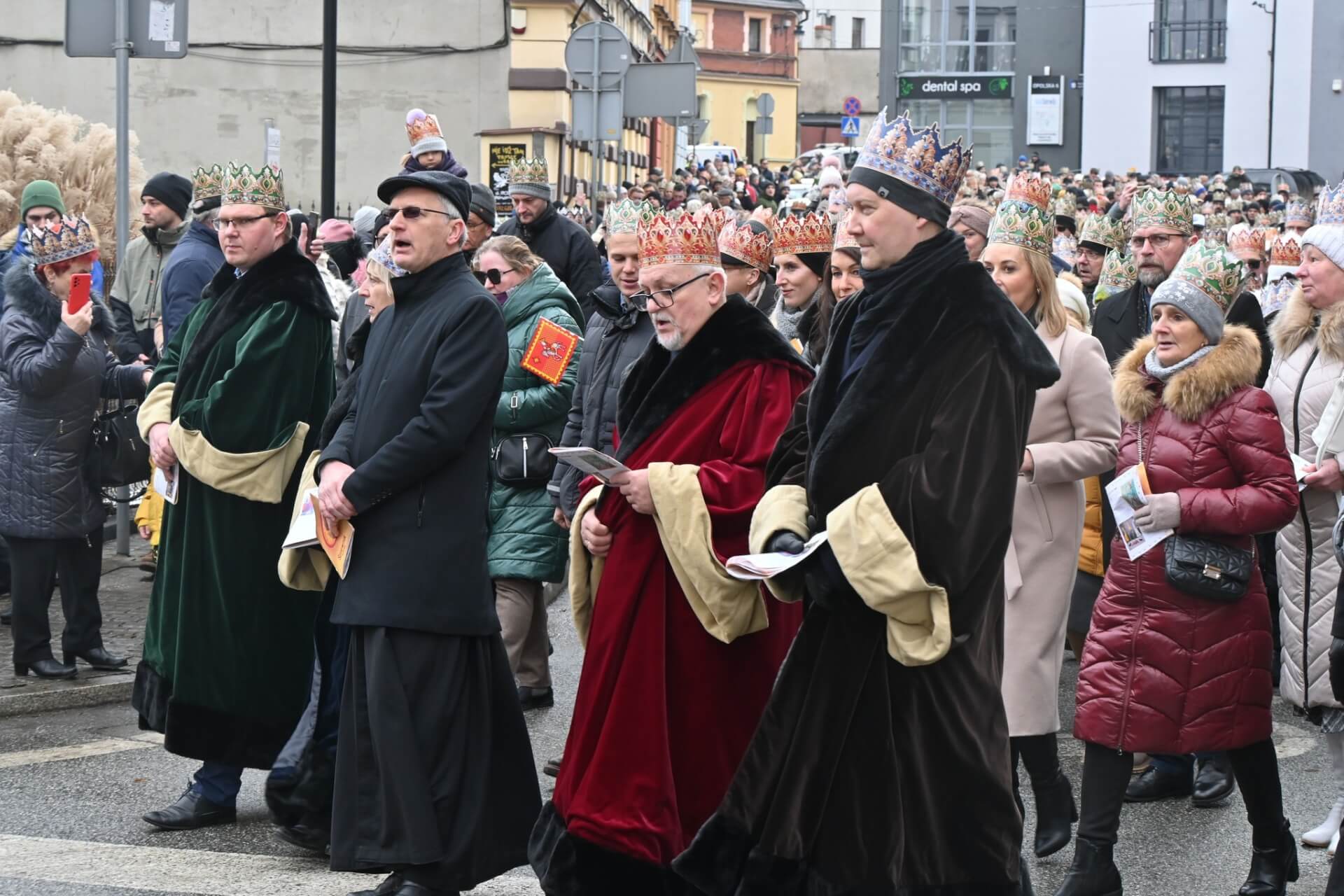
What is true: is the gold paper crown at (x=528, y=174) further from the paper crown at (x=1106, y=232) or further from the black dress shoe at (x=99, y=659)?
the black dress shoe at (x=99, y=659)

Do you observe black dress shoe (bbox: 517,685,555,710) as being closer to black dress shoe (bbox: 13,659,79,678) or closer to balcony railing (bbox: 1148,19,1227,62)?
black dress shoe (bbox: 13,659,79,678)

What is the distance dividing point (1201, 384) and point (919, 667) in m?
1.97

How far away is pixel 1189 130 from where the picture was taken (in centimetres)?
5822

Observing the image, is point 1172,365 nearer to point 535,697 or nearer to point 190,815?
Result: point 535,697

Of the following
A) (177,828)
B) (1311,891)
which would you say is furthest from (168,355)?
(1311,891)

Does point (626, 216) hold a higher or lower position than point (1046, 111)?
lower

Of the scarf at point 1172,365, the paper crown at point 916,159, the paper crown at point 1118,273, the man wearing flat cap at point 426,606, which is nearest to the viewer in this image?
the paper crown at point 916,159

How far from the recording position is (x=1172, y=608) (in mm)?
5793

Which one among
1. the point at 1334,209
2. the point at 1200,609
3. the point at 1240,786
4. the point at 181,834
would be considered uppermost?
the point at 1334,209

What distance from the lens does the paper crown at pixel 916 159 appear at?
4.46m

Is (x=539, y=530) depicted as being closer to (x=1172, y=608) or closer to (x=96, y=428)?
(x=96, y=428)

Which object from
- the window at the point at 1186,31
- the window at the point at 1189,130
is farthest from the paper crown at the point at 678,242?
the window at the point at 1186,31

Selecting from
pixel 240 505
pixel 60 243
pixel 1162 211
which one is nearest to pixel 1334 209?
pixel 1162 211

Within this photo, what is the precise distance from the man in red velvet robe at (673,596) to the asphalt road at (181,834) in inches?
34.6
